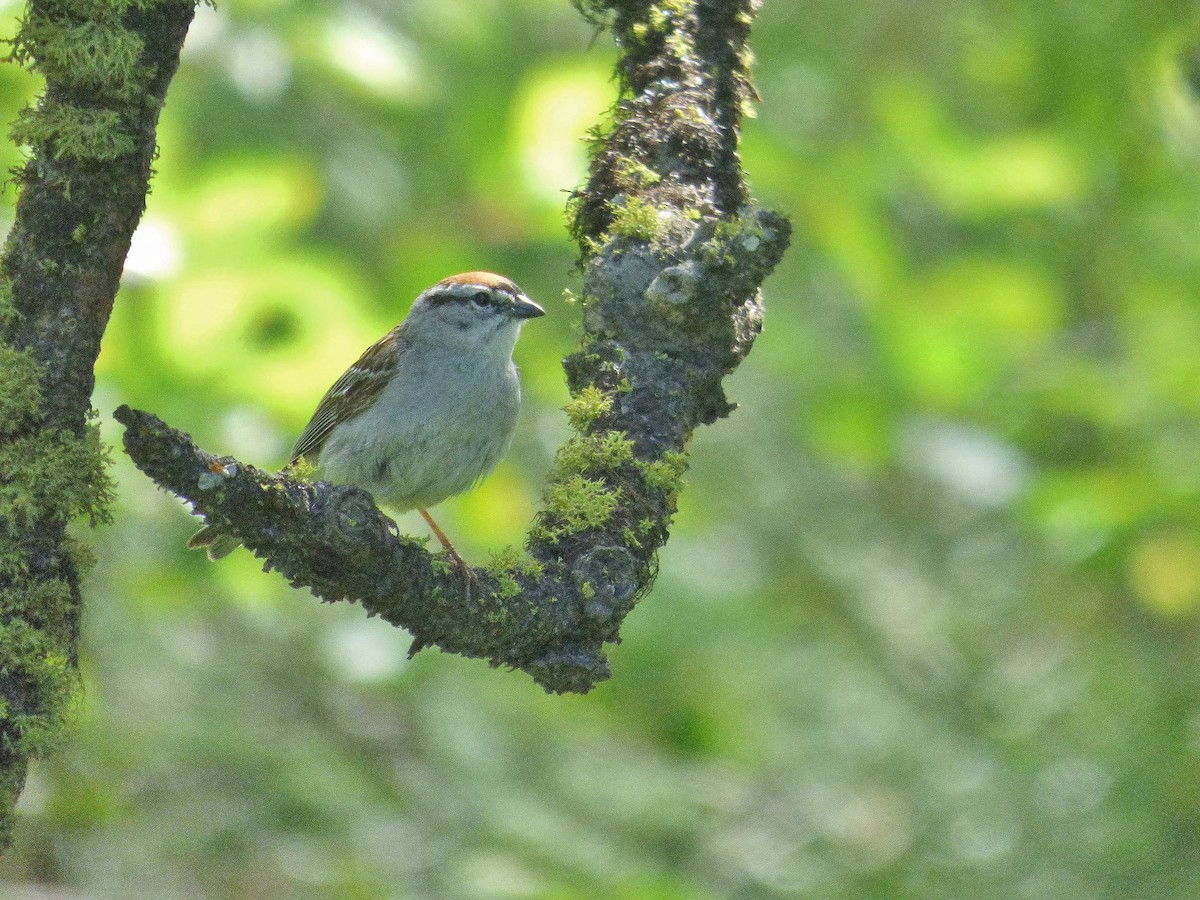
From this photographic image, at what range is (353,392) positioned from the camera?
4.75 m

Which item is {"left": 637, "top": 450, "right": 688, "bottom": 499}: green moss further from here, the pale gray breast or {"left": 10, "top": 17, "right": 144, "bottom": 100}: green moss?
the pale gray breast

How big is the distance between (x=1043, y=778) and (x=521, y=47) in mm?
4620

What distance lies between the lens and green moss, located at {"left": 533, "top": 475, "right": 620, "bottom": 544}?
2.84 m

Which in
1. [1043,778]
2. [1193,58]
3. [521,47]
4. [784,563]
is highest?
[521,47]

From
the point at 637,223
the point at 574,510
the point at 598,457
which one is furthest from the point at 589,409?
the point at 637,223

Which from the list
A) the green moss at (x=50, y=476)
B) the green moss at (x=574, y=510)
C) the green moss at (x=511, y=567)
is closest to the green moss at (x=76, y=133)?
the green moss at (x=50, y=476)

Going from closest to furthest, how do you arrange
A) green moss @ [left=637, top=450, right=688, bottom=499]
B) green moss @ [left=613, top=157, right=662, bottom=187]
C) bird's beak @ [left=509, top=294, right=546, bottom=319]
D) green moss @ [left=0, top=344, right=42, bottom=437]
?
green moss @ [left=0, top=344, right=42, bottom=437]
green moss @ [left=637, top=450, right=688, bottom=499]
green moss @ [left=613, top=157, right=662, bottom=187]
bird's beak @ [left=509, top=294, right=546, bottom=319]

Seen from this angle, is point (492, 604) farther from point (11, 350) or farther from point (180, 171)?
point (180, 171)

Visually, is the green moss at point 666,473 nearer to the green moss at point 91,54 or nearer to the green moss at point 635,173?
the green moss at point 635,173

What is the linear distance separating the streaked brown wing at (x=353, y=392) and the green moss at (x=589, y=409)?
1.69m

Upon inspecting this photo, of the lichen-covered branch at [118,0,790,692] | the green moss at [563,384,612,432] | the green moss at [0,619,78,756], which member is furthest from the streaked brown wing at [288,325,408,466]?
the green moss at [0,619,78,756]

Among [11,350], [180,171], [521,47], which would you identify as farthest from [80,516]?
[521,47]

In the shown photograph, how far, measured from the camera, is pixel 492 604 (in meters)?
2.49

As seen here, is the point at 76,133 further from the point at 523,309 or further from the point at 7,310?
the point at 523,309
